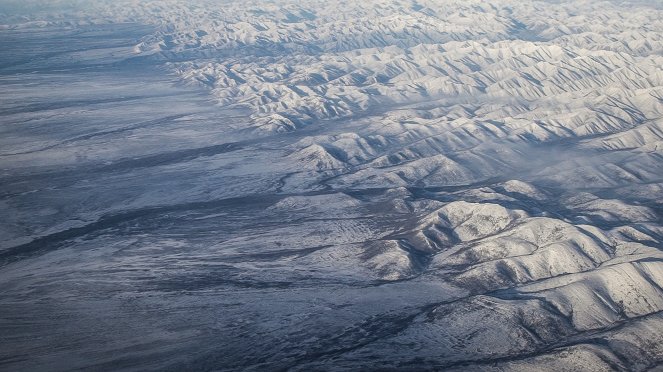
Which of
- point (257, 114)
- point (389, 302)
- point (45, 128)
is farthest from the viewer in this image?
point (257, 114)

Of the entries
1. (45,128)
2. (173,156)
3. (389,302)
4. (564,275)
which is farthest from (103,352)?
(45,128)

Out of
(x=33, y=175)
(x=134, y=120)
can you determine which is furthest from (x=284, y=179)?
(x=134, y=120)

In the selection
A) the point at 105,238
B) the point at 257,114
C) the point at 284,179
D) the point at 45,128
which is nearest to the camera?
the point at 105,238

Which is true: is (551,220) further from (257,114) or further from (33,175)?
(257,114)

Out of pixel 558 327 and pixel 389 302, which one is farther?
pixel 389 302

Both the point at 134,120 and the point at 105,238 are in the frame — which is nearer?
the point at 105,238

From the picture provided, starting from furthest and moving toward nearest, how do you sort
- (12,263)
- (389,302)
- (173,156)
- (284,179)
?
1. (173,156)
2. (284,179)
3. (12,263)
4. (389,302)

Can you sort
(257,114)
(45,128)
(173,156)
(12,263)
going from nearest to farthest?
(12,263) → (173,156) → (45,128) → (257,114)

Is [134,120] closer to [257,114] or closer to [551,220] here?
[257,114]
